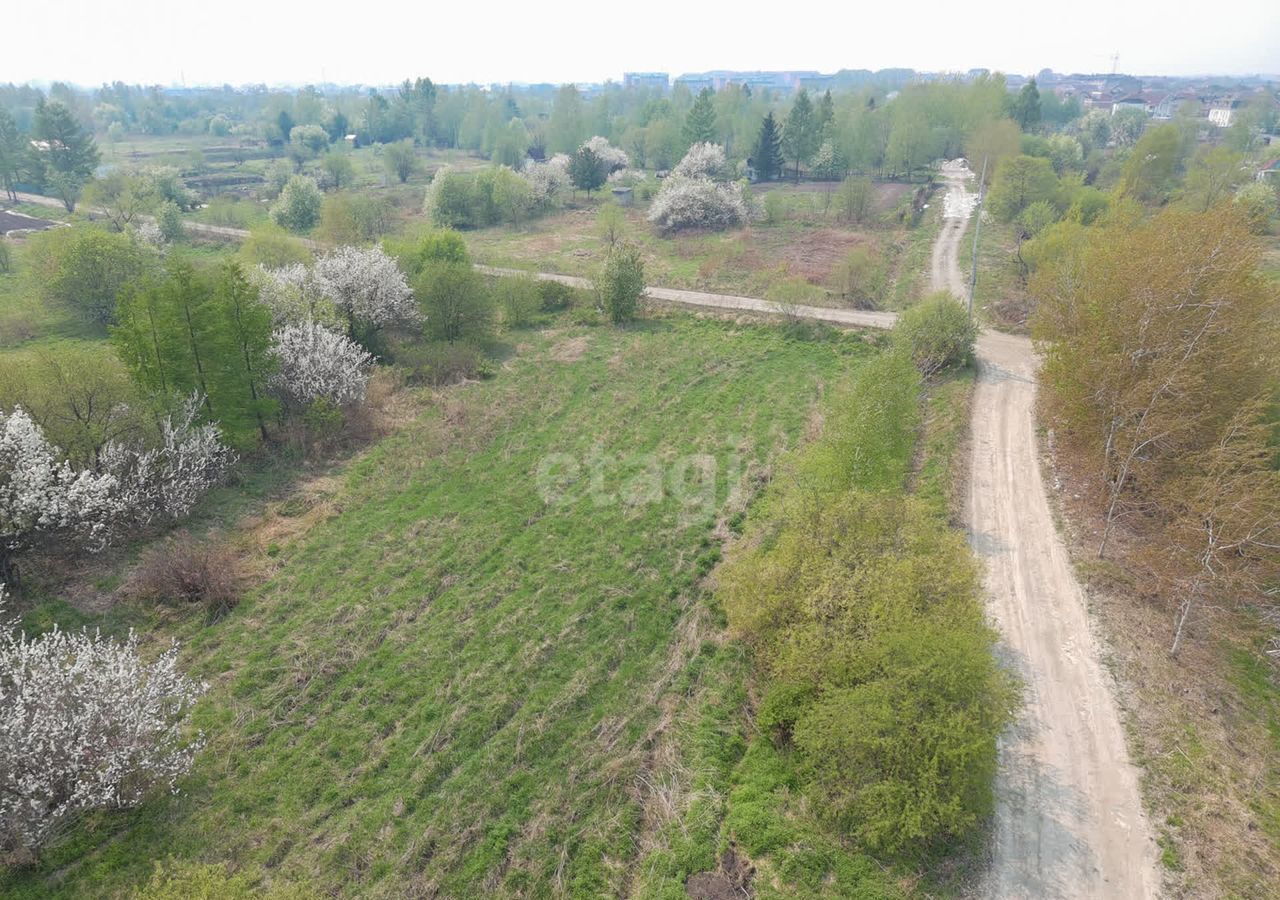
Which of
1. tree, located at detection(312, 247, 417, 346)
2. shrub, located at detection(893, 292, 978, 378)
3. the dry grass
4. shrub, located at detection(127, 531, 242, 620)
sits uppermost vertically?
tree, located at detection(312, 247, 417, 346)

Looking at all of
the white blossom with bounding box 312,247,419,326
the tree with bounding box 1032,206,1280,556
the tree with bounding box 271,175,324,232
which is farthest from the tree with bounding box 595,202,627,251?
the tree with bounding box 1032,206,1280,556

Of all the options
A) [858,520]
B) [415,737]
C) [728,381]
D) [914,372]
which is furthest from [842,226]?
[415,737]

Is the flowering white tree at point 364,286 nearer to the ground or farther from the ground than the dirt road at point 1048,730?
farther from the ground

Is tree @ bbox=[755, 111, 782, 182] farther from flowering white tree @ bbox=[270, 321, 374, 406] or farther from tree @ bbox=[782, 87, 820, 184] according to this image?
flowering white tree @ bbox=[270, 321, 374, 406]

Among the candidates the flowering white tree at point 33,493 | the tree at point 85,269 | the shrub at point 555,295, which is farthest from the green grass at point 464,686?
the tree at point 85,269

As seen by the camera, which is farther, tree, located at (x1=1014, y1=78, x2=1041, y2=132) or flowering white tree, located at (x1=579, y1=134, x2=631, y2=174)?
tree, located at (x1=1014, y1=78, x2=1041, y2=132)

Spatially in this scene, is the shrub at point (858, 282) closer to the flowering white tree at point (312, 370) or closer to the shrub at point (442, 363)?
the shrub at point (442, 363)

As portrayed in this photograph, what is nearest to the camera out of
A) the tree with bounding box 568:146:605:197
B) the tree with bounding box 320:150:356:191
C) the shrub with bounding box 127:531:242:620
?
the shrub with bounding box 127:531:242:620

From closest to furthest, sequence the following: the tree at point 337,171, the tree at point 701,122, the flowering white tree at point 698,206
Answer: the flowering white tree at point 698,206, the tree at point 337,171, the tree at point 701,122
